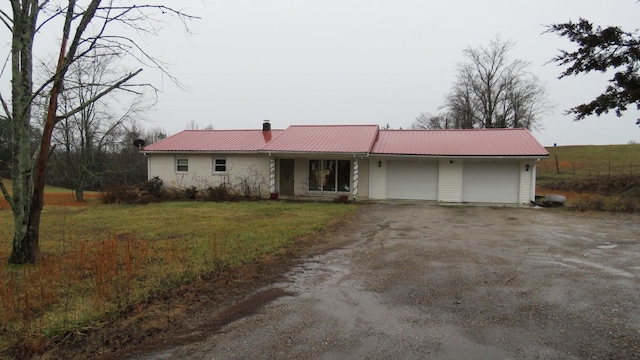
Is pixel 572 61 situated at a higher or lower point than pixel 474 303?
higher

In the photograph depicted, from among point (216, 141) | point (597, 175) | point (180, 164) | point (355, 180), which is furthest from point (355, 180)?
point (597, 175)

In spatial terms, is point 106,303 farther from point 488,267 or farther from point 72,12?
point 488,267

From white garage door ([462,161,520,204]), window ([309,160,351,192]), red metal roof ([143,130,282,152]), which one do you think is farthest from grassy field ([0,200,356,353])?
white garage door ([462,161,520,204])

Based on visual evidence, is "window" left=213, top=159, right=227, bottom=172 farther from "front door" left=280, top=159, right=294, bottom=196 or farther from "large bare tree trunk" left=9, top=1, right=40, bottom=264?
"large bare tree trunk" left=9, top=1, right=40, bottom=264

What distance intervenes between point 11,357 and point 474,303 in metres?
4.80

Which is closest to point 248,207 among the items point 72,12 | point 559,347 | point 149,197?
point 149,197

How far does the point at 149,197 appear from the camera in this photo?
19344mm

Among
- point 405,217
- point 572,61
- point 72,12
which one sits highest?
point 572,61

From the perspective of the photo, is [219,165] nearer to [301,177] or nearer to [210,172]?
[210,172]

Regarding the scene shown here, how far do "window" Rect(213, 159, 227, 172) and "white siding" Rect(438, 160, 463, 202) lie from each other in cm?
1144

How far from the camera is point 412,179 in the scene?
19281 millimetres

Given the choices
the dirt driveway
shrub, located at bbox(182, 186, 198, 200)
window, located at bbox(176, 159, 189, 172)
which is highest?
window, located at bbox(176, 159, 189, 172)

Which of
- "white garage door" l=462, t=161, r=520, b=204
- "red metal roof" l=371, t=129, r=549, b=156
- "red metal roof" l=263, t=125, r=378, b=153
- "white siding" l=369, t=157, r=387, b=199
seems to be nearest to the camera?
"red metal roof" l=371, t=129, r=549, b=156

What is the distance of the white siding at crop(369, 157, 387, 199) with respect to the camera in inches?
763
